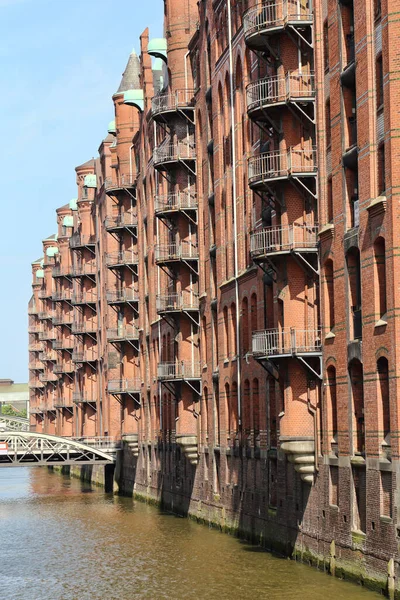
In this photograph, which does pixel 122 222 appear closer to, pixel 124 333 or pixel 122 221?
pixel 122 221

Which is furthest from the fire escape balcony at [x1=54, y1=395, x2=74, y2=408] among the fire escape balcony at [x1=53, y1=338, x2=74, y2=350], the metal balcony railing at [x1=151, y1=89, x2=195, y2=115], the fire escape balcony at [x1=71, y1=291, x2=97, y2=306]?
the metal balcony railing at [x1=151, y1=89, x2=195, y2=115]

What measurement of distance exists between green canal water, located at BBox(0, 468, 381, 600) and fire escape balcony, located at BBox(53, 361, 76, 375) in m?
49.4

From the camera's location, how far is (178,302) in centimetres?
5944

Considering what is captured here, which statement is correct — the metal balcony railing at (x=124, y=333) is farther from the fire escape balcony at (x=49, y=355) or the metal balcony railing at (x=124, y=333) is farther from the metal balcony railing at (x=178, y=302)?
the fire escape balcony at (x=49, y=355)

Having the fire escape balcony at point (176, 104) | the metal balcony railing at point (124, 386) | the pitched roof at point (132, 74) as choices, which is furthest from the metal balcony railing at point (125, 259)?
the fire escape balcony at point (176, 104)

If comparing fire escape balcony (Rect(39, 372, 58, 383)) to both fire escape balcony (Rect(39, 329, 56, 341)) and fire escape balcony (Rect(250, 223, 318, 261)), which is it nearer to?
fire escape balcony (Rect(39, 329, 56, 341))

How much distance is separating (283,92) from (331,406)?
1004 cm

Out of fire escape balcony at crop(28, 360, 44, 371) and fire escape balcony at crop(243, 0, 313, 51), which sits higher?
fire escape balcony at crop(243, 0, 313, 51)

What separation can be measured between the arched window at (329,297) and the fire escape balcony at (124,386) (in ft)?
135

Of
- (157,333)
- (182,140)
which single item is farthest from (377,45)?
(157,333)

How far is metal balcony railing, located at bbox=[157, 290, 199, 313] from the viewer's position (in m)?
57.9

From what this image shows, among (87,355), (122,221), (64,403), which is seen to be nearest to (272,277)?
(122,221)

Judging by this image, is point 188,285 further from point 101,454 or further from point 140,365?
point 101,454

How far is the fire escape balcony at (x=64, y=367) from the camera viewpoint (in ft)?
378
